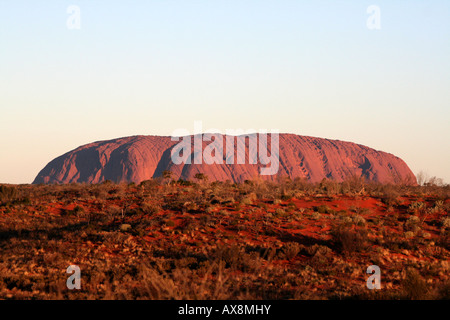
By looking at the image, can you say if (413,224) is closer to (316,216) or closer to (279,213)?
(316,216)

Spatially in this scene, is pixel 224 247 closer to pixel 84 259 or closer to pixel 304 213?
pixel 84 259

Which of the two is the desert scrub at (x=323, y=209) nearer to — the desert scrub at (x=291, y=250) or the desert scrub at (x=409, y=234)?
the desert scrub at (x=409, y=234)

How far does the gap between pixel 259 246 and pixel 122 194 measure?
49.6 feet

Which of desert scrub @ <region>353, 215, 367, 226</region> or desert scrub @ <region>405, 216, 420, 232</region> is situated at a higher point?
desert scrub @ <region>353, 215, 367, 226</region>

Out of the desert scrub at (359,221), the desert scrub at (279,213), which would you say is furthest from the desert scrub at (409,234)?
the desert scrub at (279,213)

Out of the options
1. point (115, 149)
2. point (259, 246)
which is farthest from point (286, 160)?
point (259, 246)

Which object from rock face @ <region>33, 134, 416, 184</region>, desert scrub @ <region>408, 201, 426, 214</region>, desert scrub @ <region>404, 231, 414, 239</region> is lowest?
rock face @ <region>33, 134, 416, 184</region>

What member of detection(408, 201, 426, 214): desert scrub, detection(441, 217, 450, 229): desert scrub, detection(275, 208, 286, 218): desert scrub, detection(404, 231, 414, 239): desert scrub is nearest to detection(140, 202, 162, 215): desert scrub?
detection(275, 208, 286, 218): desert scrub

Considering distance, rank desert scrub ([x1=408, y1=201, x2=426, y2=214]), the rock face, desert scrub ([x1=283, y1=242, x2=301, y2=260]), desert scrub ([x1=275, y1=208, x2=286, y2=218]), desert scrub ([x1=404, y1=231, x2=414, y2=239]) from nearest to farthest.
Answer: desert scrub ([x1=283, y1=242, x2=301, y2=260]), desert scrub ([x1=404, y1=231, x2=414, y2=239]), desert scrub ([x1=275, y1=208, x2=286, y2=218]), desert scrub ([x1=408, y1=201, x2=426, y2=214]), the rock face

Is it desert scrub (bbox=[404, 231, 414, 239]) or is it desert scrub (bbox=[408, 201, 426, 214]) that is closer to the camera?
desert scrub (bbox=[404, 231, 414, 239])

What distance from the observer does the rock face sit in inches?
4237

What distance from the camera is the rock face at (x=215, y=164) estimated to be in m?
108

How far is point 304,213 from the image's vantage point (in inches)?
966

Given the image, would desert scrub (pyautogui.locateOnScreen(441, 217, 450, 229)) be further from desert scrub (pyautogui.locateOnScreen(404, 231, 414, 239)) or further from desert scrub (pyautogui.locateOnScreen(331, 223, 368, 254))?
desert scrub (pyautogui.locateOnScreen(331, 223, 368, 254))
